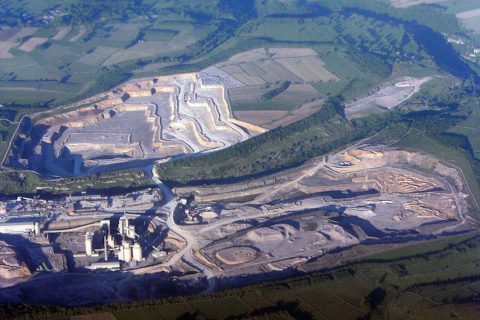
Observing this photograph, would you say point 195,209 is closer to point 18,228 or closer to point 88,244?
point 88,244

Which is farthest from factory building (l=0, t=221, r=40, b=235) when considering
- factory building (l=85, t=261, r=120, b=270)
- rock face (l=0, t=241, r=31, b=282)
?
factory building (l=85, t=261, r=120, b=270)

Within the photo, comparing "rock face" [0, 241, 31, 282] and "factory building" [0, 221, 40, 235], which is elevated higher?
"factory building" [0, 221, 40, 235]

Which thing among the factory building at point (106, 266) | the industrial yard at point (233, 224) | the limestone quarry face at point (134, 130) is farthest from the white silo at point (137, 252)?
the limestone quarry face at point (134, 130)

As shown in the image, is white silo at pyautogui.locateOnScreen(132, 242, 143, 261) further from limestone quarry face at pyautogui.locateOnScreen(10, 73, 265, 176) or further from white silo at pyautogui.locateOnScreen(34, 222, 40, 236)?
limestone quarry face at pyautogui.locateOnScreen(10, 73, 265, 176)

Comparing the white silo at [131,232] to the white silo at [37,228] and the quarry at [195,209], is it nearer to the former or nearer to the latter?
the quarry at [195,209]

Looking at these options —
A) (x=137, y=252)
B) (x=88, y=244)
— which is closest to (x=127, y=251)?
(x=137, y=252)

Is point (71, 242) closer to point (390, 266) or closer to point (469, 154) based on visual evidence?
point (390, 266)
